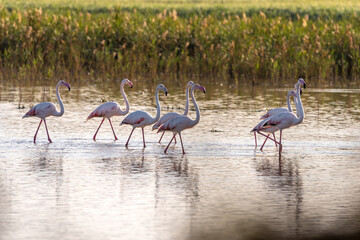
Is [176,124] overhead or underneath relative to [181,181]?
overhead

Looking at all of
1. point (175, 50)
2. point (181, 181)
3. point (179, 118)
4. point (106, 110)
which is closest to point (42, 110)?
point (106, 110)

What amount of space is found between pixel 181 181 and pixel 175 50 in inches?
693

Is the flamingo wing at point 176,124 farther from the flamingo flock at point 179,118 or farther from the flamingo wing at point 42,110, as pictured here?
the flamingo wing at point 42,110

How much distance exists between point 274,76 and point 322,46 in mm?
2194

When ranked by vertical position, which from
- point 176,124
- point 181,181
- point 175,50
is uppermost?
point 175,50

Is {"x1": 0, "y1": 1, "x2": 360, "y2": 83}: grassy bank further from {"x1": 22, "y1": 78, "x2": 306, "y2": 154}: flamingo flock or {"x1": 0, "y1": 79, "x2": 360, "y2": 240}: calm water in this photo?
{"x1": 22, "y1": 78, "x2": 306, "y2": 154}: flamingo flock

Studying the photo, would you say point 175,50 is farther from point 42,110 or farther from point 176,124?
point 176,124

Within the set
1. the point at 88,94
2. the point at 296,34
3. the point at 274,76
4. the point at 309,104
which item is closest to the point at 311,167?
the point at 309,104

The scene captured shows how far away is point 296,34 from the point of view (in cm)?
2875

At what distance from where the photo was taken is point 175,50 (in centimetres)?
2836

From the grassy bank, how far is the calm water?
8548mm

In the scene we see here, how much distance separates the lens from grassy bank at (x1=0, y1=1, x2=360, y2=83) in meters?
27.3

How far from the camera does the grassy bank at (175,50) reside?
1076 inches

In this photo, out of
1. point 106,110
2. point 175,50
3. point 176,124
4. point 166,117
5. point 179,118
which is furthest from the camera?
point 175,50
